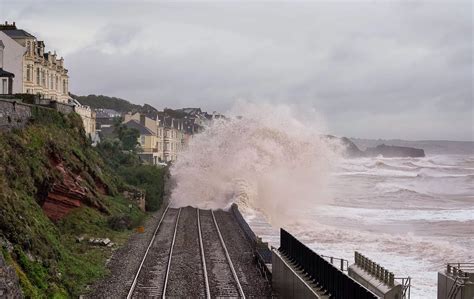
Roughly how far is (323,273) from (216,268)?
8277 millimetres

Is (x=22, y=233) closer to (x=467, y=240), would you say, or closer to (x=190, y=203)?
(x=467, y=240)

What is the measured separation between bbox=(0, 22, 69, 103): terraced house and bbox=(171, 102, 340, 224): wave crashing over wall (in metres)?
12.8

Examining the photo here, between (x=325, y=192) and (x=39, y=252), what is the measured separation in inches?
1750

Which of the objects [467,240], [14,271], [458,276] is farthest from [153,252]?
[467,240]

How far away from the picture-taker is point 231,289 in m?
21.8

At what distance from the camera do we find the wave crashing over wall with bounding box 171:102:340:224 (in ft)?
174

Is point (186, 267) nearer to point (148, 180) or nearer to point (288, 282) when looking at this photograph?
point (288, 282)

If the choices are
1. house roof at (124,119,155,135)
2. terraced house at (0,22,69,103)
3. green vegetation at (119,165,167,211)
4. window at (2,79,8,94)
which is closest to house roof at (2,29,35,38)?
terraced house at (0,22,69,103)

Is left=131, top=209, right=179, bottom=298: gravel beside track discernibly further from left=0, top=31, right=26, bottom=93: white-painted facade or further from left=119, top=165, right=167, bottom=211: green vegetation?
left=0, top=31, right=26, bottom=93: white-painted facade

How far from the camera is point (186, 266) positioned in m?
25.3

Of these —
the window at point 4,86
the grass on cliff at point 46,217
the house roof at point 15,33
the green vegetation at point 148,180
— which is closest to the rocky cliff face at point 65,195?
the grass on cliff at point 46,217

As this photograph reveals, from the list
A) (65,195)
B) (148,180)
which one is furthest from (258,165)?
(65,195)

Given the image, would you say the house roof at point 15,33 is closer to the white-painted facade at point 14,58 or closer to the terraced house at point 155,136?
the white-painted facade at point 14,58

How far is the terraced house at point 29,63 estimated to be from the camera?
51656mm
